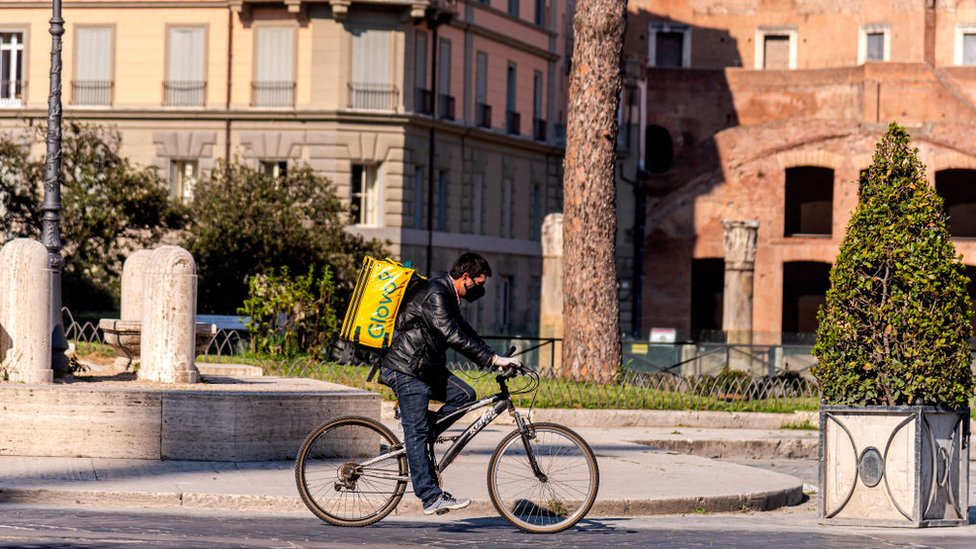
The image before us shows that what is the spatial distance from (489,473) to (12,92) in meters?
37.2

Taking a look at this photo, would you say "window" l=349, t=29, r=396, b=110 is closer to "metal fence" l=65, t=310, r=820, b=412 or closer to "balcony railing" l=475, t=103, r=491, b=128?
"balcony railing" l=475, t=103, r=491, b=128

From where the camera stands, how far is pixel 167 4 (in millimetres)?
46125

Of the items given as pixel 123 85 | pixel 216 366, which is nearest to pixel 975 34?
pixel 123 85

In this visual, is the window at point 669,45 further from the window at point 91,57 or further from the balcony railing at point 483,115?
the window at point 91,57

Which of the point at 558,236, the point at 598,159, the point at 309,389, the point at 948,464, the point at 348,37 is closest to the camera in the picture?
the point at 948,464

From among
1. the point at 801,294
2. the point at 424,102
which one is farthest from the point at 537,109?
the point at 801,294

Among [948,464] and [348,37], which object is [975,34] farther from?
[948,464]

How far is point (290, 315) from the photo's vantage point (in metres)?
25.8

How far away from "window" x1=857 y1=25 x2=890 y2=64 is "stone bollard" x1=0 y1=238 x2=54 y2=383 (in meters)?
49.5

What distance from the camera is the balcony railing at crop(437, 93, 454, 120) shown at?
156 ft

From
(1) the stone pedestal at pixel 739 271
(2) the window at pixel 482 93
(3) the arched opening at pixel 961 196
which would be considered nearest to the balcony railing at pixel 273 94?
(2) the window at pixel 482 93

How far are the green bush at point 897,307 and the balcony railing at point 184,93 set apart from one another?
3376cm

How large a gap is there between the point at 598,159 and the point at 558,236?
13.7 metres

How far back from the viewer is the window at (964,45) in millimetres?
61156
